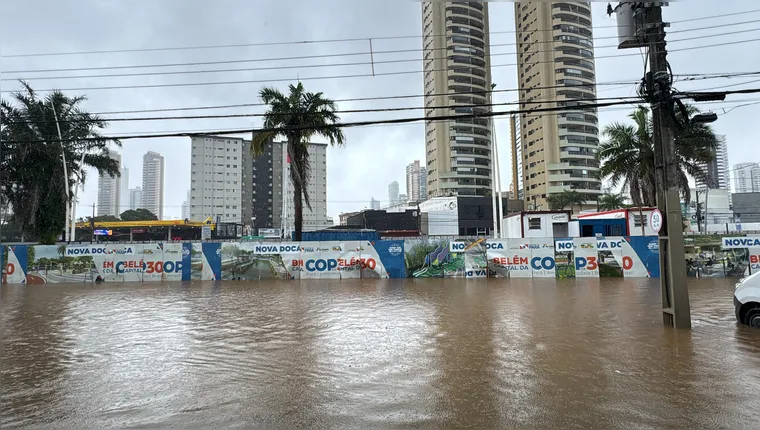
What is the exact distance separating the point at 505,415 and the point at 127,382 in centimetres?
448

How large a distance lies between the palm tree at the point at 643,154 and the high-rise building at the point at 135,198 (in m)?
117

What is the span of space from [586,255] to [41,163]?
2764 cm

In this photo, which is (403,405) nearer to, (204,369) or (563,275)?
(204,369)

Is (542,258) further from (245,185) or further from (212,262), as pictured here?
(245,185)

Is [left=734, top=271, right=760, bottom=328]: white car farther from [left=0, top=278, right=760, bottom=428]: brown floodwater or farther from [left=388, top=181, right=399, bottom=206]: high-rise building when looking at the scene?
[left=388, top=181, right=399, bottom=206]: high-rise building

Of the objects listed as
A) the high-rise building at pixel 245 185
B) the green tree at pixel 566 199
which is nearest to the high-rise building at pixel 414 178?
the high-rise building at pixel 245 185

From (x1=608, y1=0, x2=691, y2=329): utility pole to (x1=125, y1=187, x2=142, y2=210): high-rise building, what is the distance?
408 ft

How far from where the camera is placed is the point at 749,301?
7.82 metres

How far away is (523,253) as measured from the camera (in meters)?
18.5

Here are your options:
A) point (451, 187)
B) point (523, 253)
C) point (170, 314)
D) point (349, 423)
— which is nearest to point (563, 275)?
point (523, 253)

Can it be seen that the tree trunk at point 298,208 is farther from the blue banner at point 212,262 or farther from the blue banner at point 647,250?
the blue banner at point 647,250

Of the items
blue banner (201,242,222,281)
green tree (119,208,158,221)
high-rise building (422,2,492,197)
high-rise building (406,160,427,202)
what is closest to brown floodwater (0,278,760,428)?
blue banner (201,242,222,281)

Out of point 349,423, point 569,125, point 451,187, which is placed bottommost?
point 349,423

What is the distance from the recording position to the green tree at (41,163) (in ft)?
72.9
